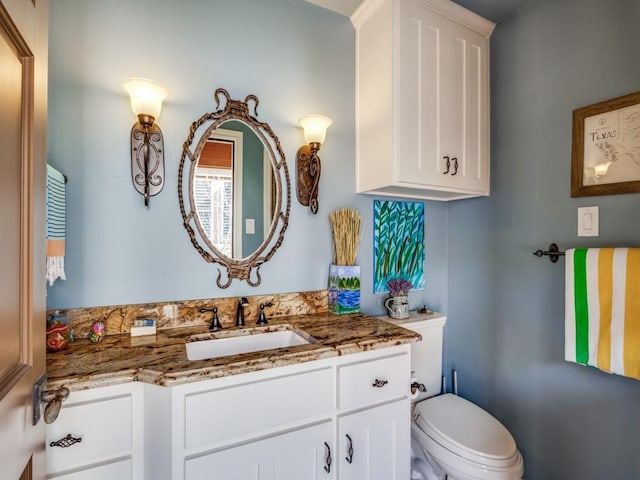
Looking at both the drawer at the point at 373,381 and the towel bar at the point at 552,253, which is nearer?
the drawer at the point at 373,381

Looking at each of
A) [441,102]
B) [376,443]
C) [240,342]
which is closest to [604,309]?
[376,443]

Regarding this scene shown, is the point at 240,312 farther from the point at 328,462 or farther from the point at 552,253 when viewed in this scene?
the point at 552,253

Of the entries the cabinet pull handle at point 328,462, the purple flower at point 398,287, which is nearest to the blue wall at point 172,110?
the purple flower at point 398,287

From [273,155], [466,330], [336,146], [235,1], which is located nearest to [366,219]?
[336,146]

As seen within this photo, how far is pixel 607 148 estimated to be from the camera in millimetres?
1322

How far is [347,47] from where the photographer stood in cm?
177

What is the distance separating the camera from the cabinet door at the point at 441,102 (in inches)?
58.9

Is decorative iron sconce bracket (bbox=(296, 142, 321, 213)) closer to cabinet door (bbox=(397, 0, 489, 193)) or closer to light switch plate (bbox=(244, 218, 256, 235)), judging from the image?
light switch plate (bbox=(244, 218, 256, 235))

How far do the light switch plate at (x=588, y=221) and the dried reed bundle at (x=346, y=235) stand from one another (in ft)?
3.22

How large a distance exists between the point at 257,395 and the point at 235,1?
5.60 ft

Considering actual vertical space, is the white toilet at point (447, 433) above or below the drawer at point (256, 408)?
below

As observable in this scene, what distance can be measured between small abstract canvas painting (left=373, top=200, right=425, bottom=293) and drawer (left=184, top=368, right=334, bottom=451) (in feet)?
2.74

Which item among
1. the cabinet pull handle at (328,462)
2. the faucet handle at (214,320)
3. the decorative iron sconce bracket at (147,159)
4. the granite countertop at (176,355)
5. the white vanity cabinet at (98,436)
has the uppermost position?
the decorative iron sconce bracket at (147,159)

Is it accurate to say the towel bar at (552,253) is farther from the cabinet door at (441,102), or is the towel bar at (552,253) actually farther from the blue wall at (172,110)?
the blue wall at (172,110)
